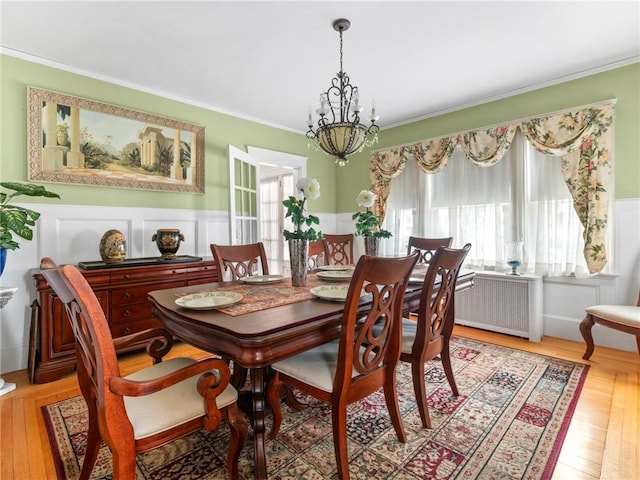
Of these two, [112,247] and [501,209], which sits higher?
[501,209]

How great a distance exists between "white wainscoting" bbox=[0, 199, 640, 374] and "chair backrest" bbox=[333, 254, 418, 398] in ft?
8.45

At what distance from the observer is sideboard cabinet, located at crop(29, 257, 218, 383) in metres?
2.36

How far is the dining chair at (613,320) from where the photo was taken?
2.31m

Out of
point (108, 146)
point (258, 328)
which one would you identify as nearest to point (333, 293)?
point (258, 328)

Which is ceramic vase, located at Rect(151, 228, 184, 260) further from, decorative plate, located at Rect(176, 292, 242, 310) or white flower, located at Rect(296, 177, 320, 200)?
white flower, located at Rect(296, 177, 320, 200)

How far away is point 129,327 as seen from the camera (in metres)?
2.72

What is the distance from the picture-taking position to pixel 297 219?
6.23 ft

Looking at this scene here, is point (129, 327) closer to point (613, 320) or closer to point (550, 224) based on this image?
point (613, 320)

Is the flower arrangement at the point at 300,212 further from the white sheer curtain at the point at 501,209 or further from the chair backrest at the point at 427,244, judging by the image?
the white sheer curtain at the point at 501,209

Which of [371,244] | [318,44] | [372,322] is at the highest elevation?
[318,44]

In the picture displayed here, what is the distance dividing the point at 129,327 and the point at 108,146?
168 cm

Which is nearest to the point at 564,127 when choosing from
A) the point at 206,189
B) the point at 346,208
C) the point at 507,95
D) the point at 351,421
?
the point at 507,95

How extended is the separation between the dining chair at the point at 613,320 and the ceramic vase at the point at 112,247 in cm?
397

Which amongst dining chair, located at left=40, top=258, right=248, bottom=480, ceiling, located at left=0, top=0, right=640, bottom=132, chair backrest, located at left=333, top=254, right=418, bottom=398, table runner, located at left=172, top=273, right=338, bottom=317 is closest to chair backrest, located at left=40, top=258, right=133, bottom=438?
dining chair, located at left=40, top=258, right=248, bottom=480
